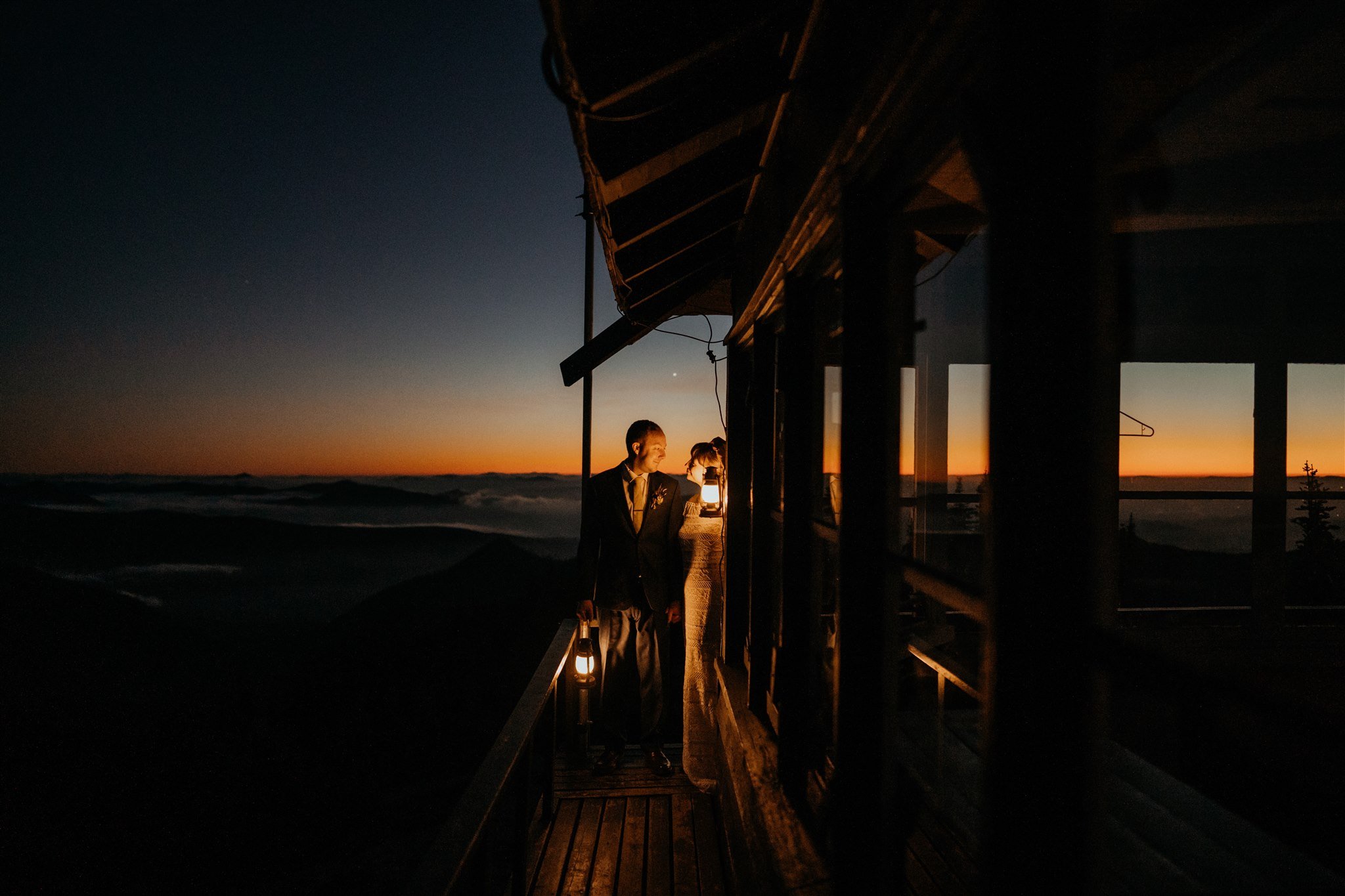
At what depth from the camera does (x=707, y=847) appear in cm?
343

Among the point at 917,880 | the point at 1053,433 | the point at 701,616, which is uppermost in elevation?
the point at 1053,433

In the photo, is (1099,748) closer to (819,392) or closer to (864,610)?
(864,610)

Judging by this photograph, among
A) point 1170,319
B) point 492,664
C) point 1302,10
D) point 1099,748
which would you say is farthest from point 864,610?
point 492,664

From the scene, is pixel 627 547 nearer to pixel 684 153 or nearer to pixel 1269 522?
pixel 684 153

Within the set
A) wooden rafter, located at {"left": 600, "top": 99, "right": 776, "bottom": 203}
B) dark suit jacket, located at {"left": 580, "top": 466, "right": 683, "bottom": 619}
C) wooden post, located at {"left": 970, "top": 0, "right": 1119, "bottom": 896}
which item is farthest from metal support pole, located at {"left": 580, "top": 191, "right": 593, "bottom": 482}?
wooden post, located at {"left": 970, "top": 0, "right": 1119, "bottom": 896}

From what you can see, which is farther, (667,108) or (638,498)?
(638,498)

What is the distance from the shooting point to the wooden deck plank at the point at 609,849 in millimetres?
3111

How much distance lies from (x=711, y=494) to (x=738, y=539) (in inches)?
14.3

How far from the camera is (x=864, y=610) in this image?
1.47 m

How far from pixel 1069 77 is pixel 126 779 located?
94.6 ft

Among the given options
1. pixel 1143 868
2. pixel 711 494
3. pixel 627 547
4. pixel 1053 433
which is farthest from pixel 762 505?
pixel 1053 433

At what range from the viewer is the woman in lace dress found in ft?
12.9

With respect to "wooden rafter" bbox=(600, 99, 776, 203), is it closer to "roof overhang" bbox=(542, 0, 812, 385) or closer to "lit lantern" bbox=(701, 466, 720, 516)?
"roof overhang" bbox=(542, 0, 812, 385)

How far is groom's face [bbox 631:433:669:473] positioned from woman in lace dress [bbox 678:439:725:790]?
288 millimetres
